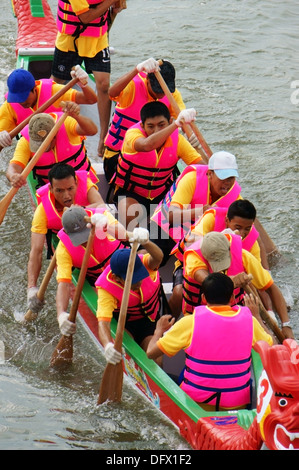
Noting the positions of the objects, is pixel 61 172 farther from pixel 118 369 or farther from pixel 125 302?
pixel 118 369

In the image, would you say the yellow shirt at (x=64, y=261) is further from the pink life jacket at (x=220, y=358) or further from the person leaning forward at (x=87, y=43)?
the person leaning forward at (x=87, y=43)

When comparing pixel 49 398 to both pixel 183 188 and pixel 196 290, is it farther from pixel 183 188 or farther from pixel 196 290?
pixel 183 188

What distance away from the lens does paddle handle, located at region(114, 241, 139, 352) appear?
424cm

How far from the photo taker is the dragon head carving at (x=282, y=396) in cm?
320

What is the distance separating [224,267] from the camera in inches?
173

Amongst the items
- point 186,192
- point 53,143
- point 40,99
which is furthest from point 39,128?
point 186,192

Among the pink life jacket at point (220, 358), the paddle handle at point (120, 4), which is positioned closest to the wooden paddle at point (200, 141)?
the paddle handle at point (120, 4)

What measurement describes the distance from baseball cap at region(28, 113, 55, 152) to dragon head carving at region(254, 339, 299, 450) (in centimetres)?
269

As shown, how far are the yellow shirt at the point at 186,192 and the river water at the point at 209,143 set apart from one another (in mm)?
1142

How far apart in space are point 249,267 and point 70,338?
1.23m
